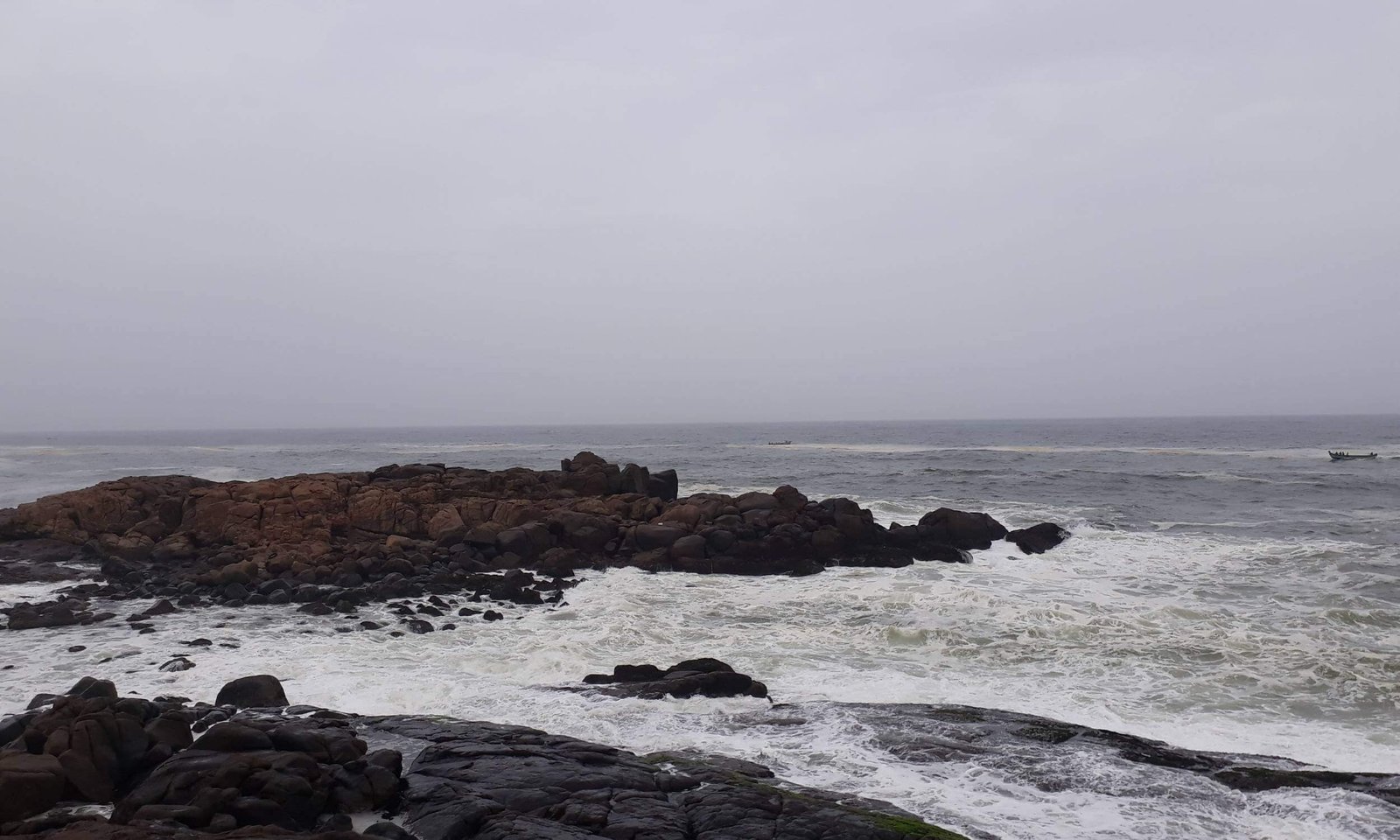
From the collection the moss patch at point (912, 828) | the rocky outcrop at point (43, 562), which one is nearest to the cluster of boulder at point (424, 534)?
the rocky outcrop at point (43, 562)

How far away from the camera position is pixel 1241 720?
11.0 metres

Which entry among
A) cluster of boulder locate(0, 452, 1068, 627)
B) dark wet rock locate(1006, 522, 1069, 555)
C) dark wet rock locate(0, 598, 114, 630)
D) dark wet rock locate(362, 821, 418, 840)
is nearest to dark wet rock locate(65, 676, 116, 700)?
dark wet rock locate(362, 821, 418, 840)

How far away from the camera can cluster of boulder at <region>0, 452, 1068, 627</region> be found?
20.4 m

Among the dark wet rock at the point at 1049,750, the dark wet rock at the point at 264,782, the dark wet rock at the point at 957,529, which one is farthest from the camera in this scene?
the dark wet rock at the point at 957,529

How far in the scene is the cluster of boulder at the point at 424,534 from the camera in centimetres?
2042

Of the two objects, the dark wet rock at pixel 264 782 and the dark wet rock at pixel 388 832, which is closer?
the dark wet rock at pixel 388 832

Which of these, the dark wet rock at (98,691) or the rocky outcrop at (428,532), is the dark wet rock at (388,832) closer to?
the dark wet rock at (98,691)

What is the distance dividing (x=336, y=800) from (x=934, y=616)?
40.5 feet

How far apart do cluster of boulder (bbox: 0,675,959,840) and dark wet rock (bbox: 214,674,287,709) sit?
65.8 inches

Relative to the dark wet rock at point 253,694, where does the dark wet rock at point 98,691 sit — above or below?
above

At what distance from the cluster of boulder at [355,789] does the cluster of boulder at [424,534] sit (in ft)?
35.8

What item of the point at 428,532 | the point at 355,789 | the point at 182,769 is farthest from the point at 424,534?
the point at 355,789

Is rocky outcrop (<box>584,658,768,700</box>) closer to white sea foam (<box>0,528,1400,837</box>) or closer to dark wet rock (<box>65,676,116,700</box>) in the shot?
white sea foam (<box>0,528,1400,837</box>)

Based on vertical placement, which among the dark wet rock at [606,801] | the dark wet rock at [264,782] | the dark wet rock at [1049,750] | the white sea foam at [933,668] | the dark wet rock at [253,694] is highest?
the dark wet rock at [264,782]
